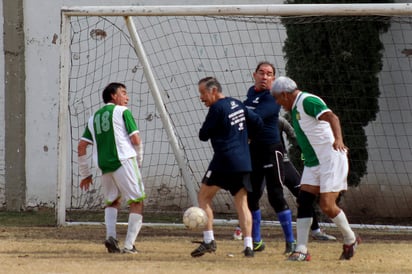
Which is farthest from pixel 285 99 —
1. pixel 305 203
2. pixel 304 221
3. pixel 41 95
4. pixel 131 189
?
pixel 41 95

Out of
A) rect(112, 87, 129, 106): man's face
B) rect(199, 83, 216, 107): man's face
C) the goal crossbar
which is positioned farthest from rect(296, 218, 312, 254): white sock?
the goal crossbar

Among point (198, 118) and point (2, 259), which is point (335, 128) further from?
point (198, 118)

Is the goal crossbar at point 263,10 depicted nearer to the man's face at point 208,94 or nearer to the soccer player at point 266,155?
the soccer player at point 266,155

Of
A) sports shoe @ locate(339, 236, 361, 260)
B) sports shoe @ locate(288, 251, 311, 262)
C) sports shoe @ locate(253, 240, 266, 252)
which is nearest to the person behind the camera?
sports shoe @ locate(288, 251, 311, 262)

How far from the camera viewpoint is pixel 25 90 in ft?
53.1

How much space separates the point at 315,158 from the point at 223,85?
5.63m

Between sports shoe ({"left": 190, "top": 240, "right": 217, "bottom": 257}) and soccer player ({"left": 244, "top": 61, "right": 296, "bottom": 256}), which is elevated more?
soccer player ({"left": 244, "top": 61, "right": 296, "bottom": 256})

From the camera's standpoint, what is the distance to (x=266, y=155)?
A: 1116cm

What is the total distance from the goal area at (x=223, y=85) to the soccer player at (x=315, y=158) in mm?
4337

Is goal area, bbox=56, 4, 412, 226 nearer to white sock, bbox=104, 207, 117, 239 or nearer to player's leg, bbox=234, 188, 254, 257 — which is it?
white sock, bbox=104, 207, 117, 239

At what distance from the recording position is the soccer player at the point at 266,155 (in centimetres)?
1105

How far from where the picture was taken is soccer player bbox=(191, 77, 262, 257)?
10.4 meters

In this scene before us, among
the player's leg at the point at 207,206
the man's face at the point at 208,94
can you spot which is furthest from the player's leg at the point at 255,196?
the man's face at the point at 208,94

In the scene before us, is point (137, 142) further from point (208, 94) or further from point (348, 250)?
point (348, 250)
